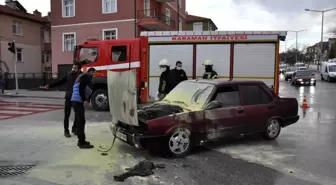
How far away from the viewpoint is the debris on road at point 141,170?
467 centimetres

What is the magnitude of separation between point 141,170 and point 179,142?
102cm

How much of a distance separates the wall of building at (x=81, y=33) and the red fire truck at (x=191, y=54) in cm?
1425

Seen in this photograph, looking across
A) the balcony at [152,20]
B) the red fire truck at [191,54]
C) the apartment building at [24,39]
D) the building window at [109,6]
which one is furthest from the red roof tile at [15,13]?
the red fire truck at [191,54]

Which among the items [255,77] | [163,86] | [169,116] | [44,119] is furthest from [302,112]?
[44,119]

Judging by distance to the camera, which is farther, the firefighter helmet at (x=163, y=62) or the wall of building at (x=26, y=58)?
the wall of building at (x=26, y=58)

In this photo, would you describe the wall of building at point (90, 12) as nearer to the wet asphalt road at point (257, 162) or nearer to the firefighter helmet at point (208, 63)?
the firefighter helmet at point (208, 63)

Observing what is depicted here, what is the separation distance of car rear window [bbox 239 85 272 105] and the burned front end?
1.52 meters

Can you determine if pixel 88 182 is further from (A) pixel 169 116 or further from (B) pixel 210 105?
(B) pixel 210 105

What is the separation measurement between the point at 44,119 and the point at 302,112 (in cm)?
914

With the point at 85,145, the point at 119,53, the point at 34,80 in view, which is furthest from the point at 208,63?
the point at 34,80

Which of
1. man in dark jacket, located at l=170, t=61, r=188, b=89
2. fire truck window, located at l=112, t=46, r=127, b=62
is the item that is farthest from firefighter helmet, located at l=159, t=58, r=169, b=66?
fire truck window, located at l=112, t=46, r=127, b=62

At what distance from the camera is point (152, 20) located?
976 inches

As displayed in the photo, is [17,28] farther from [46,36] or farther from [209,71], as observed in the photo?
[209,71]

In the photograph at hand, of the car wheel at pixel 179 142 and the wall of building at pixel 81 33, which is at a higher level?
the wall of building at pixel 81 33
